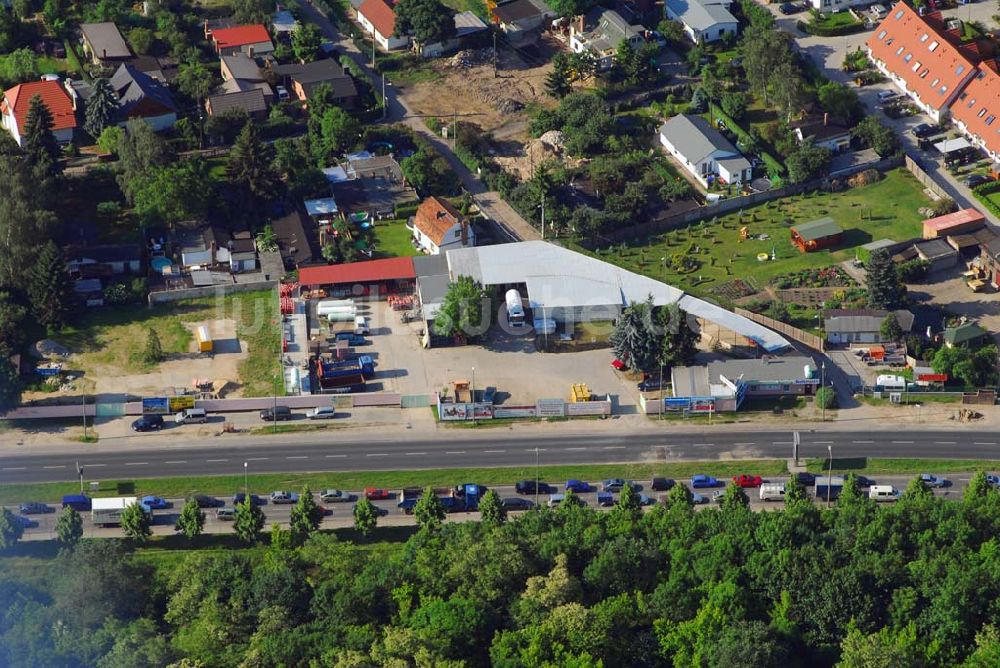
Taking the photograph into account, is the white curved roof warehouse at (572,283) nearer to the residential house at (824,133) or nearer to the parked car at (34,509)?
the residential house at (824,133)

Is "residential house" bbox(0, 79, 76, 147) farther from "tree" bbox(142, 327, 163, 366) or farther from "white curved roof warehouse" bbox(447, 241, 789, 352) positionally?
"white curved roof warehouse" bbox(447, 241, 789, 352)

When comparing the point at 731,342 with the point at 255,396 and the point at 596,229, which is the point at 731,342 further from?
the point at 255,396

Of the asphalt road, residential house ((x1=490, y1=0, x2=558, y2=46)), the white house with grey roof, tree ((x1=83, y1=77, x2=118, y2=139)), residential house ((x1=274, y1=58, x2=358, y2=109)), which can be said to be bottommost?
the asphalt road

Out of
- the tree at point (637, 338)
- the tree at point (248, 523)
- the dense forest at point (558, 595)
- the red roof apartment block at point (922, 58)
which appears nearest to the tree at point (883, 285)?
the tree at point (637, 338)

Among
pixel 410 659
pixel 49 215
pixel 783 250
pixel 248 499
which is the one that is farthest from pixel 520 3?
pixel 410 659

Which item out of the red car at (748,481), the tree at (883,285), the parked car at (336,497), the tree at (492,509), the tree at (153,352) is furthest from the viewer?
the tree at (883,285)

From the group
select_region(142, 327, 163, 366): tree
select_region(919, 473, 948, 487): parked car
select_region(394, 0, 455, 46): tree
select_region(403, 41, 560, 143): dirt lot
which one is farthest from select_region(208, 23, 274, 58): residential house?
select_region(919, 473, 948, 487): parked car

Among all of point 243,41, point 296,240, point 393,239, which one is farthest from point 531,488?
point 243,41
